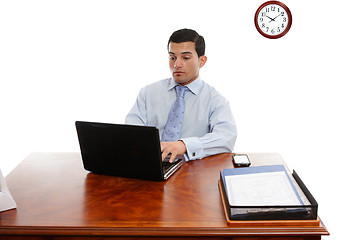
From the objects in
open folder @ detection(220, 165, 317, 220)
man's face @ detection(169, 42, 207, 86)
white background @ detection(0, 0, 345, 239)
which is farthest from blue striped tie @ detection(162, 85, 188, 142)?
white background @ detection(0, 0, 345, 239)

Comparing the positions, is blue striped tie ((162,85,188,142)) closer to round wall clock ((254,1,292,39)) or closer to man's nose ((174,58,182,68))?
man's nose ((174,58,182,68))

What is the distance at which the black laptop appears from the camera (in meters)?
1.68

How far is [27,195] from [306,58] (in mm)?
2639

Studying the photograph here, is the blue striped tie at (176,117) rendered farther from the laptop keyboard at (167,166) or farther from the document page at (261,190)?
the document page at (261,190)

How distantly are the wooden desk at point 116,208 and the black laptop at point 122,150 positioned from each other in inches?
1.7

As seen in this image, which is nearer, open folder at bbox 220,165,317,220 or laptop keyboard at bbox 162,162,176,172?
open folder at bbox 220,165,317,220

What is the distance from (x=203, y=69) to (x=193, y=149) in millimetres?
1602

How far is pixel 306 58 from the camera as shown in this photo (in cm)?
344

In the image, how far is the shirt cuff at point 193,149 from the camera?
2.07 metres

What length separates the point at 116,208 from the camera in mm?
1509

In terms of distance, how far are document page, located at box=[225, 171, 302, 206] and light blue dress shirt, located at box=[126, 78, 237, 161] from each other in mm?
600

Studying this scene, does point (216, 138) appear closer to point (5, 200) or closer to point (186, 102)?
point (186, 102)

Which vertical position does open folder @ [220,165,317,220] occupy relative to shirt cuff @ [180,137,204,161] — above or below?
below

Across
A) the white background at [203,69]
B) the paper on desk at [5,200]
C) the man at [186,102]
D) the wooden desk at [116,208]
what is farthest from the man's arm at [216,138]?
the white background at [203,69]
